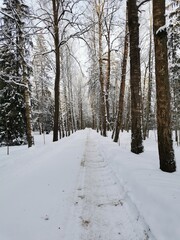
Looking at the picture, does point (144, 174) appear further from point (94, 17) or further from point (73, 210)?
point (94, 17)

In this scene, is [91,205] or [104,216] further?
[91,205]

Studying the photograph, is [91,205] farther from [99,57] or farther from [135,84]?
[99,57]

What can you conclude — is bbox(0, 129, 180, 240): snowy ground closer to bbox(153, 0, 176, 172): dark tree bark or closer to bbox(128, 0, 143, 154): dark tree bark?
bbox(153, 0, 176, 172): dark tree bark

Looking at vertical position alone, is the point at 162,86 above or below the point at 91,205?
above

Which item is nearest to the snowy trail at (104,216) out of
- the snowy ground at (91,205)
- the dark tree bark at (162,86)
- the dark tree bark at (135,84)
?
the snowy ground at (91,205)

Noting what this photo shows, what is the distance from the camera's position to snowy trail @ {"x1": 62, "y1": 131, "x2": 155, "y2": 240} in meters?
2.91

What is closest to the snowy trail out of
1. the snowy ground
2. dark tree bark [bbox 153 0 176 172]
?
the snowy ground

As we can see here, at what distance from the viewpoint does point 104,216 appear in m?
3.46

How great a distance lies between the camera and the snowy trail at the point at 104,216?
9.56 feet

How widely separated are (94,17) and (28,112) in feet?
43.3

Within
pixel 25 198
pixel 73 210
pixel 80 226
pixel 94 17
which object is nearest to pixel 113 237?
pixel 80 226

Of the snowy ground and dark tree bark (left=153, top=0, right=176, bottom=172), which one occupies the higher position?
dark tree bark (left=153, top=0, right=176, bottom=172)

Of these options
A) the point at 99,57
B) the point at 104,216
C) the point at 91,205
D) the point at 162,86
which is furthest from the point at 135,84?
the point at 99,57

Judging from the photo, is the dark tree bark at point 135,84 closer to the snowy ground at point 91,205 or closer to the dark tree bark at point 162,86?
the snowy ground at point 91,205
